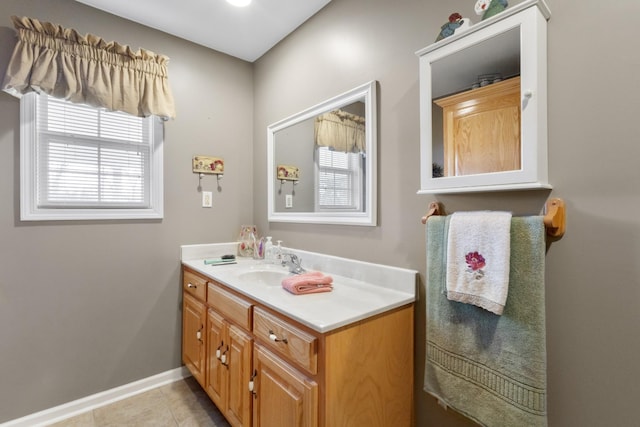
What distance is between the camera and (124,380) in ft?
6.63

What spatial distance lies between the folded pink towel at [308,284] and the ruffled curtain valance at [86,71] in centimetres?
146

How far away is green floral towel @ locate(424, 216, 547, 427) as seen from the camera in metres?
0.93

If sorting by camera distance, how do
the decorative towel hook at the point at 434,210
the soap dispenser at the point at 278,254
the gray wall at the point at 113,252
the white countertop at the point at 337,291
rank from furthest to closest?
the soap dispenser at the point at 278,254 < the gray wall at the point at 113,252 < the decorative towel hook at the point at 434,210 < the white countertop at the point at 337,291

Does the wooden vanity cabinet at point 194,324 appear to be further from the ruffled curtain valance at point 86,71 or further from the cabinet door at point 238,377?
the ruffled curtain valance at point 86,71

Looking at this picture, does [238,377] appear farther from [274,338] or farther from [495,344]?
[495,344]

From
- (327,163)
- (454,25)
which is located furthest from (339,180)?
(454,25)

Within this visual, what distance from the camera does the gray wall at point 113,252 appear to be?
1.69 metres

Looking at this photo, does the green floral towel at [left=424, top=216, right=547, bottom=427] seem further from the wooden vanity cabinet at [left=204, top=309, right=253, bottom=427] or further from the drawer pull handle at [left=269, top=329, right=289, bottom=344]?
the wooden vanity cabinet at [left=204, top=309, right=253, bottom=427]

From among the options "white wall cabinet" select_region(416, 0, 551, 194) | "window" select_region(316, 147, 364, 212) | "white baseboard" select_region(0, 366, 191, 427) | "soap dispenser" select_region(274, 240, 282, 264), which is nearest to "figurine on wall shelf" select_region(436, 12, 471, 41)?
"white wall cabinet" select_region(416, 0, 551, 194)

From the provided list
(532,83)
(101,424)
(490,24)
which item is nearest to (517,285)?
(532,83)

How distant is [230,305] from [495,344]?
1190 mm

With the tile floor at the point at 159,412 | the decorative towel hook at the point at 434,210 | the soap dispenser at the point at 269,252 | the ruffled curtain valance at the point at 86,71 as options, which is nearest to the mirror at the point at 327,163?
the soap dispenser at the point at 269,252

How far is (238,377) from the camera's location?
147 cm

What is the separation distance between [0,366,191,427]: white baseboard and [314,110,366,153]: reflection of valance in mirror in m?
1.99
